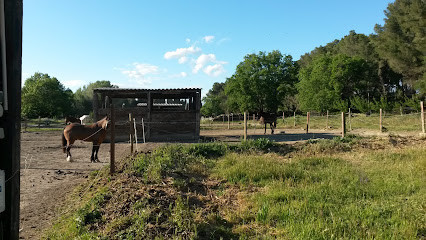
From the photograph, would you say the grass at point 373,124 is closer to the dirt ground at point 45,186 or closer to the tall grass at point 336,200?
the tall grass at point 336,200

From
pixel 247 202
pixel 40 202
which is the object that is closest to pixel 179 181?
pixel 247 202

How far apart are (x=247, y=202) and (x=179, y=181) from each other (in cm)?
150

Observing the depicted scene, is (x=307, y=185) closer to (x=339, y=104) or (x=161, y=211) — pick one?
(x=161, y=211)

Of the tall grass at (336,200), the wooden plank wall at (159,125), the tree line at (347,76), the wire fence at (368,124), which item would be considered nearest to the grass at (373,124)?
the wire fence at (368,124)

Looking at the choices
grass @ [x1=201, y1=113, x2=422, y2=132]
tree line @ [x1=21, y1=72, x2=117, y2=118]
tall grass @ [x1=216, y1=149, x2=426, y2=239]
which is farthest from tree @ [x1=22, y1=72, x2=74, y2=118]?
tall grass @ [x1=216, y1=149, x2=426, y2=239]

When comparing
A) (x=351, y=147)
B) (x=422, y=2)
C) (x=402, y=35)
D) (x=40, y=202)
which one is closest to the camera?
(x=40, y=202)

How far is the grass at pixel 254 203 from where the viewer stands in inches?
124

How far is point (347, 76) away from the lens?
1470 inches

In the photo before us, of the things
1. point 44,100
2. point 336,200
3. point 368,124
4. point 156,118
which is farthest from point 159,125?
point 44,100

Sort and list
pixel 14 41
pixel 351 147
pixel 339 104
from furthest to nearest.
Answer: pixel 339 104
pixel 351 147
pixel 14 41

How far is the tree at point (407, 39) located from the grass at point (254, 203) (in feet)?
89.5

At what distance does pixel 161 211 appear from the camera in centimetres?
356

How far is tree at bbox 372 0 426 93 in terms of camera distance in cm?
2653

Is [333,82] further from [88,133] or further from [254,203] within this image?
[254,203]
